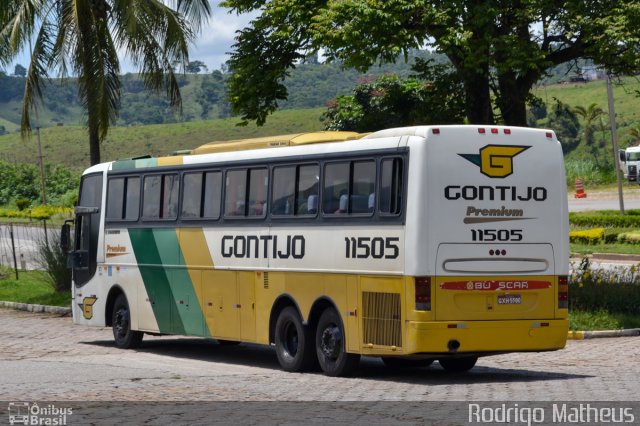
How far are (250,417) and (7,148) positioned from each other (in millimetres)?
145122

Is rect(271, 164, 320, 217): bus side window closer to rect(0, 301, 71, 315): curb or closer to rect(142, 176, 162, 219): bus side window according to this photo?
rect(142, 176, 162, 219): bus side window

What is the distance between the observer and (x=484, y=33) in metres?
23.4

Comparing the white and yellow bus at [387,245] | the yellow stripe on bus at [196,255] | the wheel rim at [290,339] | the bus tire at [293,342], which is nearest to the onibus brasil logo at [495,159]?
the white and yellow bus at [387,245]

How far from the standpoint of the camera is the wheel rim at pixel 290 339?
16859 millimetres

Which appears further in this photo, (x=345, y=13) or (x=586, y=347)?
(x=345, y=13)

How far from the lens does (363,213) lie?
615 inches

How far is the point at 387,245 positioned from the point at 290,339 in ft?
8.64

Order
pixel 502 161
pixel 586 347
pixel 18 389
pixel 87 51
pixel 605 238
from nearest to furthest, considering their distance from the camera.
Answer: pixel 18 389 < pixel 502 161 < pixel 586 347 < pixel 87 51 < pixel 605 238

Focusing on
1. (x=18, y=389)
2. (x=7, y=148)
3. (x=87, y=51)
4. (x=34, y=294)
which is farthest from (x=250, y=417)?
(x=7, y=148)

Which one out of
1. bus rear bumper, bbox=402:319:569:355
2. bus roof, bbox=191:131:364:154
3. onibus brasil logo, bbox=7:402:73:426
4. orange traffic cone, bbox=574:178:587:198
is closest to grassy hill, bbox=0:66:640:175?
orange traffic cone, bbox=574:178:587:198

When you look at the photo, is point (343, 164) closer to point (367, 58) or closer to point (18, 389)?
point (18, 389)

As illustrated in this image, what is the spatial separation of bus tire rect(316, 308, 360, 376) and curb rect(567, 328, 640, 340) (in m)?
6.10

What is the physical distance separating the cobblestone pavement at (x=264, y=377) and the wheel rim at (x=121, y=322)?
393 mm

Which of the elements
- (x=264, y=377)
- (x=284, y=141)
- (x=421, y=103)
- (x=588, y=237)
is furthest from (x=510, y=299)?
(x=588, y=237)
